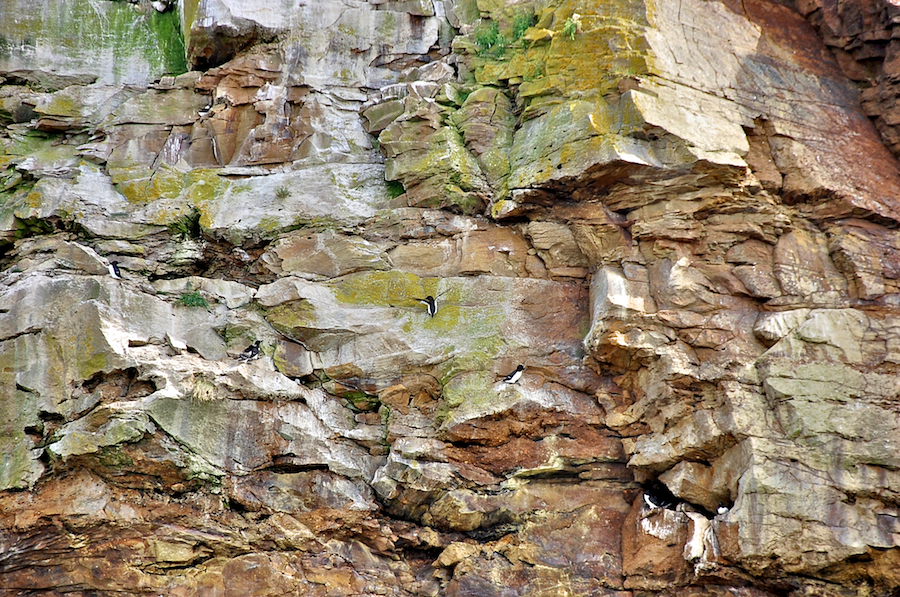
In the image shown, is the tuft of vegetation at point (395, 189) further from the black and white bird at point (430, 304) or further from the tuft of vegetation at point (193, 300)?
the tuft of vegetation at point (193, 300)

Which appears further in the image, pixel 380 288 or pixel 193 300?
pixel 380 288

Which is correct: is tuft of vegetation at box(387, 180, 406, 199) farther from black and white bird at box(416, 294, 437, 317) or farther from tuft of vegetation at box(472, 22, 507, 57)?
tuft of vegetation at box(472, 22, 507, 57)

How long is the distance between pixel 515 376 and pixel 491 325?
3.16ft

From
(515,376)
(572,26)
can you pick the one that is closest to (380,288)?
(515,376)

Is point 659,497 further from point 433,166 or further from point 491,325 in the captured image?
point 433,166

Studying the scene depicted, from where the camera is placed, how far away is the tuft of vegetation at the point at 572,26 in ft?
41.0

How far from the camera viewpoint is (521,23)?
13.5 metres

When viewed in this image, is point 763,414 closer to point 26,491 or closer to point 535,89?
point 535,89

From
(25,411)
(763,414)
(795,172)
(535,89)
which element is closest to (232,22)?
(535,89)

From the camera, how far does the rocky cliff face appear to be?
10523 mm

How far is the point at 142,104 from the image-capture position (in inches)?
575

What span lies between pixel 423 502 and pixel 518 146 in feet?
18.8

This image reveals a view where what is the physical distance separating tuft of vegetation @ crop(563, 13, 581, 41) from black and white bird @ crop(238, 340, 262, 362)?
6.85 m

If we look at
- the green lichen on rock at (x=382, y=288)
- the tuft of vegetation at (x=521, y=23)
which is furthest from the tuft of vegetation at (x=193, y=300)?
the tuft of vegetation at (x=521, y=23)
